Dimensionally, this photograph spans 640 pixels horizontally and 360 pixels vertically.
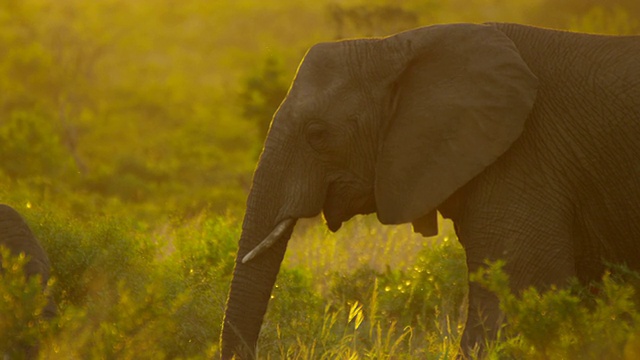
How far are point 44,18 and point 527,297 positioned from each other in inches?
1754

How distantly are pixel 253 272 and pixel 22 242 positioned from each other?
158cm

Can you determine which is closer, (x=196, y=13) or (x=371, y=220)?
(x=371, y=220)

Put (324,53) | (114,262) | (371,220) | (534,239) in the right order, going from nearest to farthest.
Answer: (534,239)
(324,53)
(114,262)
(371,220)

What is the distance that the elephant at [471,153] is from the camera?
18.7ft

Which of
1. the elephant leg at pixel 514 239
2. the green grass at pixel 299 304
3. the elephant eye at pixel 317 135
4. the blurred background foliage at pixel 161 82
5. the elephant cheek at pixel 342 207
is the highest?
the elephant eye at pixel 317 135

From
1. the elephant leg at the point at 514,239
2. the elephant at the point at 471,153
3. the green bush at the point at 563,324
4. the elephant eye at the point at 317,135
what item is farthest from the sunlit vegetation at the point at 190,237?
the elephant eye at the point at 317,135

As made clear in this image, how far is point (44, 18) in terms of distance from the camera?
156ft

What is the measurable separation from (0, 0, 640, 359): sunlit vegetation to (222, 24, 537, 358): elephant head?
0.47m

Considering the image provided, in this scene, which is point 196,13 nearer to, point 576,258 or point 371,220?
point 371,220

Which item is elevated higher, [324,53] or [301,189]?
[324,53]

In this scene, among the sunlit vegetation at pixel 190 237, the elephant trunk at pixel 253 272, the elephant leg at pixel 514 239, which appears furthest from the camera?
the elephant trunk at pixel 253 272

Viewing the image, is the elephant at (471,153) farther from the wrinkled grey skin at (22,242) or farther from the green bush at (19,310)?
the wrinkled grey skin at (22,242)

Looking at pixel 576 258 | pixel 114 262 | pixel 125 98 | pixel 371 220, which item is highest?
pixel 576 258

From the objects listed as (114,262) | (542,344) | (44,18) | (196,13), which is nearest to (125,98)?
(44,18)
